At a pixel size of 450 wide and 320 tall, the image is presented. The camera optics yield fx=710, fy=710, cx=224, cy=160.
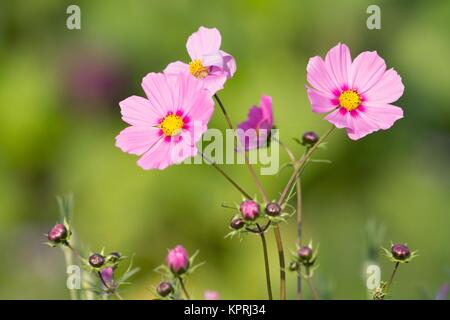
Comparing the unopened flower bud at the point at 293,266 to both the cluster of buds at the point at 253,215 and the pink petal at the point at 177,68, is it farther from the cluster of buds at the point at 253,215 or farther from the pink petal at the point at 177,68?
the pink petal at the point at 177,68

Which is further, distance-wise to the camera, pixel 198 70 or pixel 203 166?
pixel 203 166

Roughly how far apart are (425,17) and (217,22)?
0.64 meters

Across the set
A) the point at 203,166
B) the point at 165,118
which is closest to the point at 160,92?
the point at 165,118

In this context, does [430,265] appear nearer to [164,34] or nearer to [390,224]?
[390,224]

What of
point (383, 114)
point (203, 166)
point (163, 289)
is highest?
point (203, 166)

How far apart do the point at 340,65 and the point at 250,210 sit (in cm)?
13

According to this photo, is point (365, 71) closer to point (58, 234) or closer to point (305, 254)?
point (305, 254)

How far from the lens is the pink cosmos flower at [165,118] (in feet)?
1.54

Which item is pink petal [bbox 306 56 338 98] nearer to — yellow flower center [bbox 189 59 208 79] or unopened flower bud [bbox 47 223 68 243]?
yellow flower center [bbox 189 59 208 79]

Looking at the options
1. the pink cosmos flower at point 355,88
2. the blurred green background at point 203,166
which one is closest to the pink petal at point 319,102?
the pink cosmos flower at point 355,88

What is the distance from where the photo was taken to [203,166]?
1.90 metres

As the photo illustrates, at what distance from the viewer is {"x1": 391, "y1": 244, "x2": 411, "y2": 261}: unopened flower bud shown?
48 centimetres

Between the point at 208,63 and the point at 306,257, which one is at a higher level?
the point at 208,63

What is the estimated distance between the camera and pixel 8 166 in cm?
206
